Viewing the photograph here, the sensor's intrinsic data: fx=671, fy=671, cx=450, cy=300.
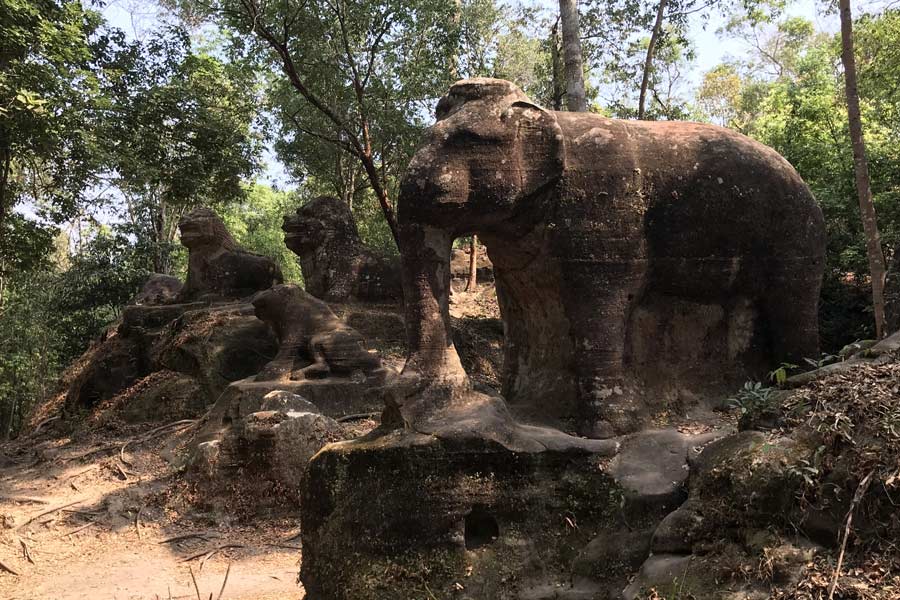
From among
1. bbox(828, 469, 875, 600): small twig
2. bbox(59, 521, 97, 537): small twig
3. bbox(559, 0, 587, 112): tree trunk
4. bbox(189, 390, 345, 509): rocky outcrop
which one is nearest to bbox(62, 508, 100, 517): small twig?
bbox(59, 521, 97, 537): small twig

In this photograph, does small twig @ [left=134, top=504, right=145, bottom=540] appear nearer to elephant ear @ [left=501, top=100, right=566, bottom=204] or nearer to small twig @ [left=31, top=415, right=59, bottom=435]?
elephant ear @ [left=501, top=100, right=566, bottom=204]

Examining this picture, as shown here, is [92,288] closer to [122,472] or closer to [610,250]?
[122,472]

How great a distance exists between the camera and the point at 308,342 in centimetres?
948

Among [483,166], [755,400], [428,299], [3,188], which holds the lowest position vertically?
[755,400]

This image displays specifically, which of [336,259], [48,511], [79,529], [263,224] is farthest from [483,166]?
[263,224]

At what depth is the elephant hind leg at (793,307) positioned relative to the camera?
181 inches

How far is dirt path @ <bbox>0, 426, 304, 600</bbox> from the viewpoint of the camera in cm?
570

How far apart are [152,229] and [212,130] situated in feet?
27.5

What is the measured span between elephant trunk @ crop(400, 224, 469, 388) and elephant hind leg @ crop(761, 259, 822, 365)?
2263 mm

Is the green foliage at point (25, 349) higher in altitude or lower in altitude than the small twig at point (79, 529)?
higher

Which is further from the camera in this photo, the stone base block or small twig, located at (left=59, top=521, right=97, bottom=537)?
small twig, located at (left=59, top=521, right=97, bottom=537)

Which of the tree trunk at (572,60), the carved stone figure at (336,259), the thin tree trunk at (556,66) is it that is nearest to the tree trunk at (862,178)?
the tree trunk at (572,60)

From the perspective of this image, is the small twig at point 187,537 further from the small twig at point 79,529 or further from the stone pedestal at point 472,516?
the stone pedestal at point 472,516

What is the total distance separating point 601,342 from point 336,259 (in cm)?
935
